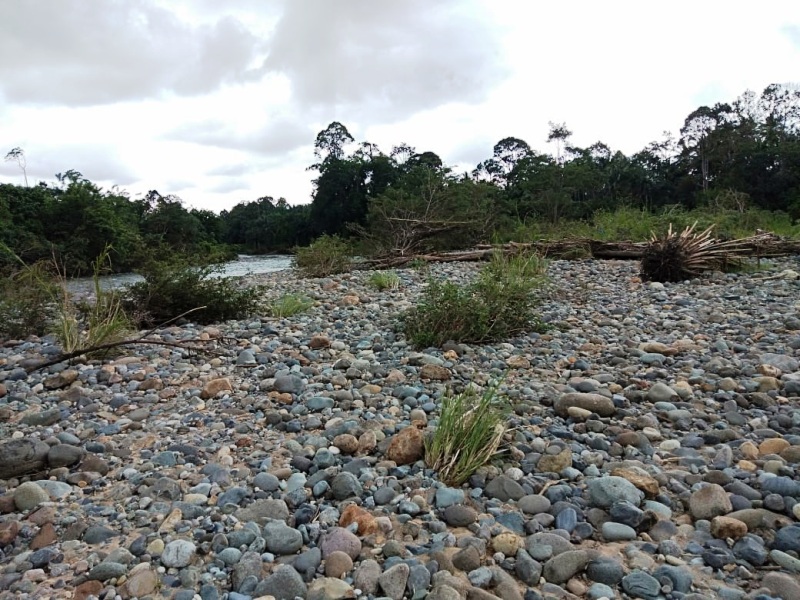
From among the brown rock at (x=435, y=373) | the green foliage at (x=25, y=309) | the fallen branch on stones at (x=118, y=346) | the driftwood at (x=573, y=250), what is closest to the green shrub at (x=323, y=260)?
the driftwood at (x=573, y=250)

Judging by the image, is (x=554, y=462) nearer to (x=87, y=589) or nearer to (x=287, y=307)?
(x=87, y=589)

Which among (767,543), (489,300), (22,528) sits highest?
(489,300)

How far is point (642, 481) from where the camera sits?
1997mm

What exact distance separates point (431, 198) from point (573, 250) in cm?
429

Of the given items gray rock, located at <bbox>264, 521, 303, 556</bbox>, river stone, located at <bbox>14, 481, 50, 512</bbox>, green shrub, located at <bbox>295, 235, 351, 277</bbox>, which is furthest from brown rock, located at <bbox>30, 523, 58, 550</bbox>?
green shrub, located at <bbox>295, 235, 351, 277</bbox>

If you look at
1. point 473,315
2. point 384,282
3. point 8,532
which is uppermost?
point 384,282

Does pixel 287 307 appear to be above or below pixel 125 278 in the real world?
below

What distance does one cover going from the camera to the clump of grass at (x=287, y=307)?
16.8 ft

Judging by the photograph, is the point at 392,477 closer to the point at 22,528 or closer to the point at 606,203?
the point at 22,528

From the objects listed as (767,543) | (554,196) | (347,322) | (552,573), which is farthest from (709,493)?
(554,196)

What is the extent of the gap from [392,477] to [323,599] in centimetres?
69

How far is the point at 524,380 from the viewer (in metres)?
3.29

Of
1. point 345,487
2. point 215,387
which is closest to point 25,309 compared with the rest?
point 215,387

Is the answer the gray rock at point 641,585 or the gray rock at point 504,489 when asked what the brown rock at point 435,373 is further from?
the gray rock at point 641,585
